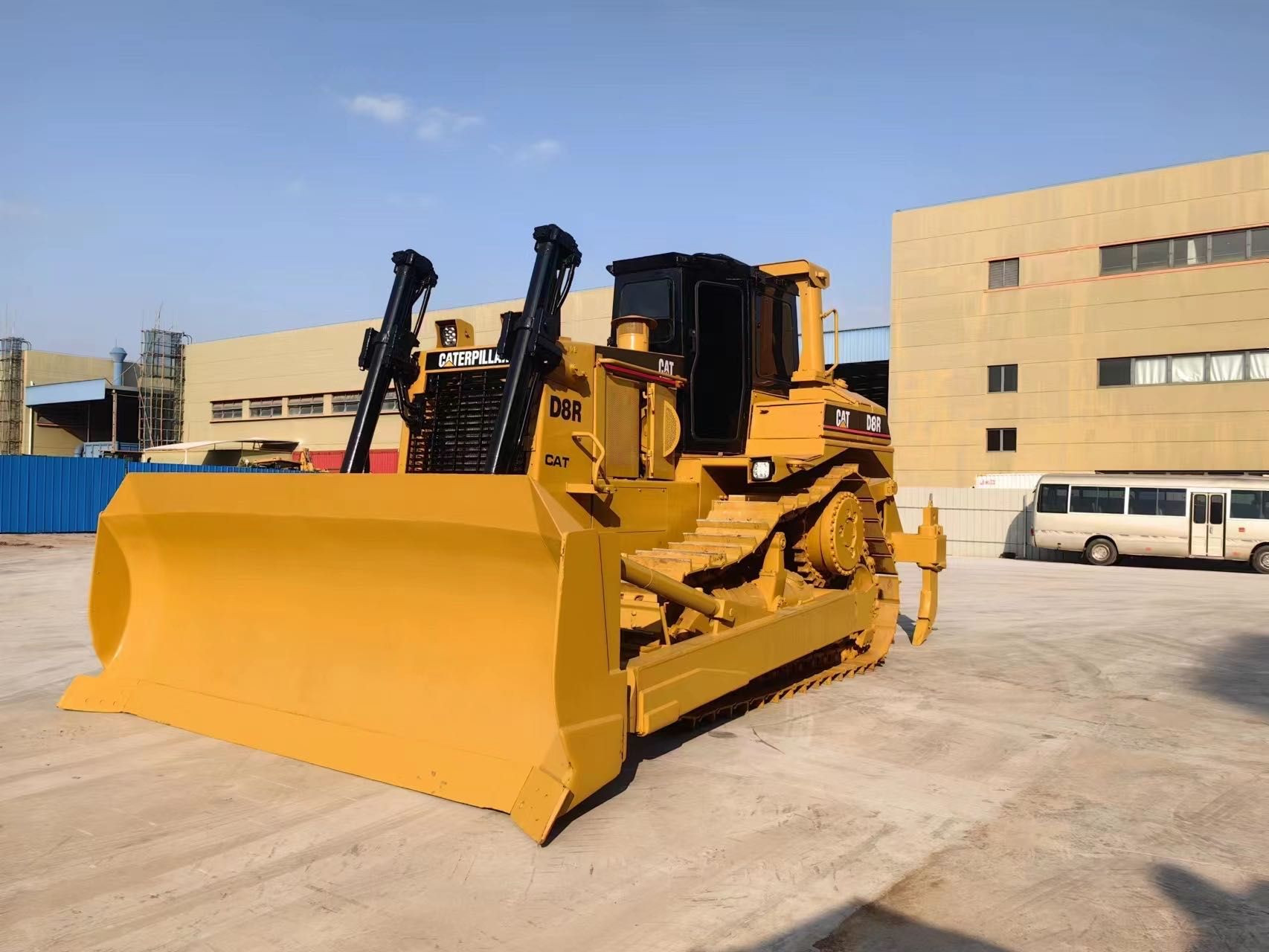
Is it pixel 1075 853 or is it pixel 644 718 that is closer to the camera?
pixel 1075 853

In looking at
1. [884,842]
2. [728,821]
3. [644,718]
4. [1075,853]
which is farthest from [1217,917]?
[644,718]

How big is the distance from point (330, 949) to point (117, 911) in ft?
3.05

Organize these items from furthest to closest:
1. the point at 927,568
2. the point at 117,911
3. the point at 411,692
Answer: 1. the point at 927,568
2. the point at 411,692
3. the point at 117,911

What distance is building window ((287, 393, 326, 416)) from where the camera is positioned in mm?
36312

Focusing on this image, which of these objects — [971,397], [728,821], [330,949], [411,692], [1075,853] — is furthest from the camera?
[971,397]

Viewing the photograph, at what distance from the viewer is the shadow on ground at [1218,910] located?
3340 mm

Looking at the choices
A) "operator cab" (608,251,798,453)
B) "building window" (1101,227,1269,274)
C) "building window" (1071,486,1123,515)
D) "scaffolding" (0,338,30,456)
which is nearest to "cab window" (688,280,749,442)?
"operator cab" (608,251,798,453)

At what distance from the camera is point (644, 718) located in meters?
4.64

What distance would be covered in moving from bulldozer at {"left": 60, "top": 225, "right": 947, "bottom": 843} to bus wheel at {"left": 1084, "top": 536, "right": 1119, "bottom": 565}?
16098 millimetres

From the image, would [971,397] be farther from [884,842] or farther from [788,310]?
[884,842]

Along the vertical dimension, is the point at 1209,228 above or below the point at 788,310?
above

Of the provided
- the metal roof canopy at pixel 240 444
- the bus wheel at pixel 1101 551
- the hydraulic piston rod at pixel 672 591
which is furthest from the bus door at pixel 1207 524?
the metal roof canopy at pixel 240 444

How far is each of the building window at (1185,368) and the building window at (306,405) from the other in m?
27.6

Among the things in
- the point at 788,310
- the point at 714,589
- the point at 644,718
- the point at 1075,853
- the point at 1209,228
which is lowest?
the point at 1075,853
